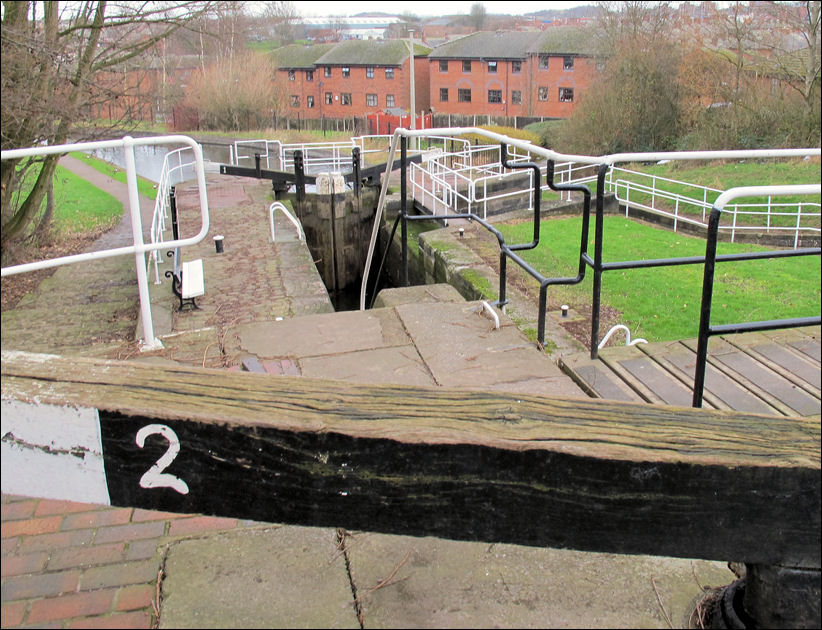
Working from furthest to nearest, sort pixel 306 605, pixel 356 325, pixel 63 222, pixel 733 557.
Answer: pixel 63 222, pixel 356 325, pixel 306 605, pixel 733 557

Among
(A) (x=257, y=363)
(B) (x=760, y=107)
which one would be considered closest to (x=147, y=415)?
(A) (x=257, y=363)

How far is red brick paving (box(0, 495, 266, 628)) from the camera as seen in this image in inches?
62.9

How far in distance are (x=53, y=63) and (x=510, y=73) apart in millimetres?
45535

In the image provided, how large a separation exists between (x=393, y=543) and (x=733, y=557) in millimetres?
1159

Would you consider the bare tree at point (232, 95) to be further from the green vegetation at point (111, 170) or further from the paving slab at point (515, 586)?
the paving slab at point (515, 586)

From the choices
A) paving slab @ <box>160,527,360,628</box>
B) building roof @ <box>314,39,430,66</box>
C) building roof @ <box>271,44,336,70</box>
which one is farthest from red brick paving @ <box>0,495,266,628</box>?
building roof @ <box>271,44,336,70</box>

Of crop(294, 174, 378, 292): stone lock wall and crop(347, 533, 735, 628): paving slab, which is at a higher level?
crop(347, 533, 735, 628): paving slab

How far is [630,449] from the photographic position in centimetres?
139

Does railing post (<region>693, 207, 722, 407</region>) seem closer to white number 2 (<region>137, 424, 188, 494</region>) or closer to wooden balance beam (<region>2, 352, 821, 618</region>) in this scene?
wooden balance beam (<region>2, 352, 821, 618</region>)

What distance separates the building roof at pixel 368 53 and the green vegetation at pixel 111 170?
122 feet

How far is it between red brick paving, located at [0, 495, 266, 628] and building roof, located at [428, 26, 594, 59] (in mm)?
47788

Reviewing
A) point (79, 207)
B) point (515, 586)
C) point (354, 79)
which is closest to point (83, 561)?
point (515, 586)

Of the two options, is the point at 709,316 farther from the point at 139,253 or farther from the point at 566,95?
the point at 566,95

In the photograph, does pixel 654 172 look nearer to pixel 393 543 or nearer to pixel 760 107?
pixel 760 107
